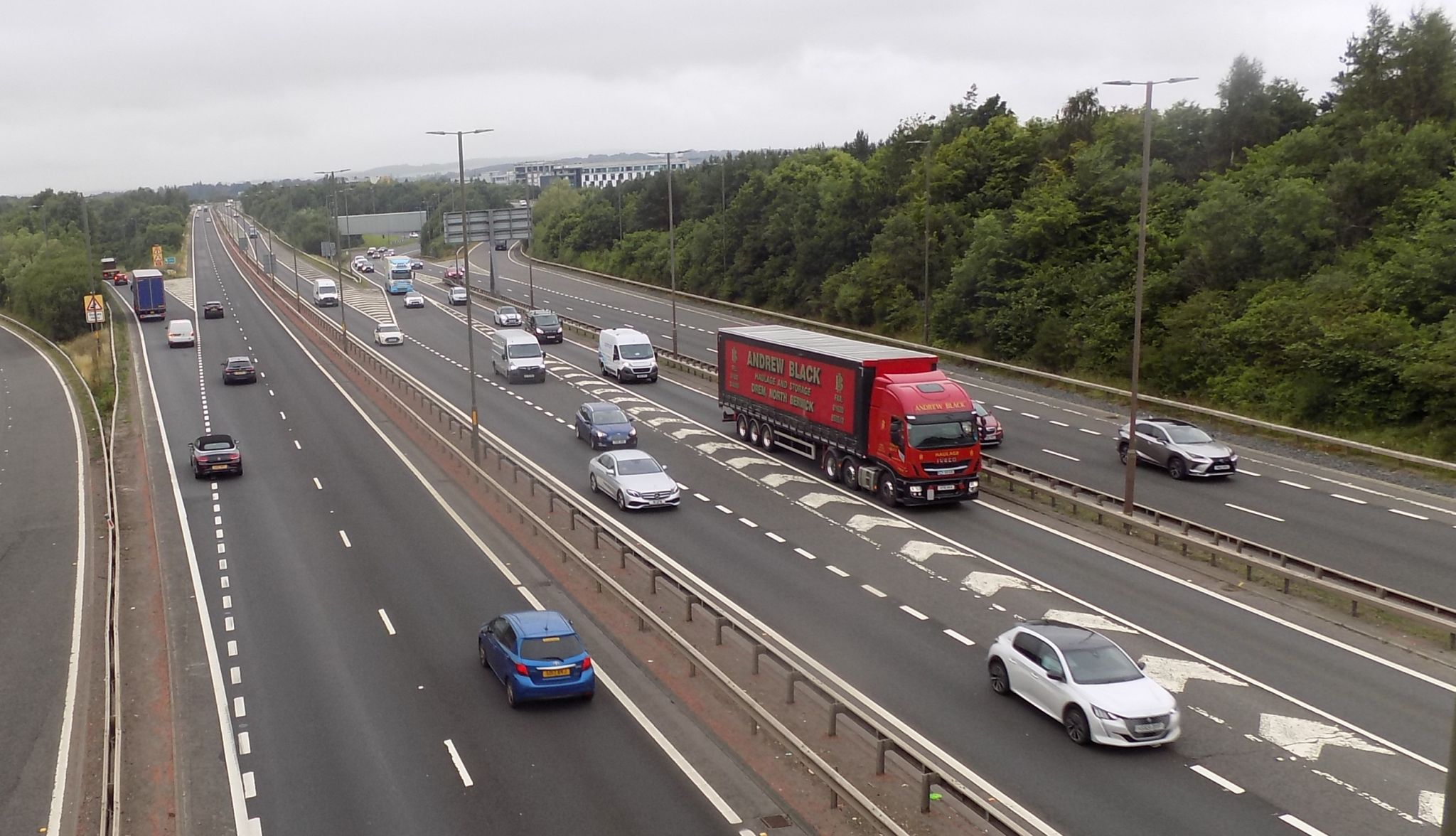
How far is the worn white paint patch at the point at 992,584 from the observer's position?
963 inches

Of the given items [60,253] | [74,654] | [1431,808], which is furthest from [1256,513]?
[60,253]

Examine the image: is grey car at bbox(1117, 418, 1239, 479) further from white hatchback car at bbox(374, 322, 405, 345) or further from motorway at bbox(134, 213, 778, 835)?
white hatchback car at bbox(374, 322, 405, 345)

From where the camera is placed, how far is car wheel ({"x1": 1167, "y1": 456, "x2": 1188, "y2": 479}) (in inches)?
1326

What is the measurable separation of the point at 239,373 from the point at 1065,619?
44.8 m

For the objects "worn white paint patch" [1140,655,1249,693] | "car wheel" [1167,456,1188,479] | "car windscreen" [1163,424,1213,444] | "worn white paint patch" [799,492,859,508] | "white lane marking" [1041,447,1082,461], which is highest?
"car windscreen" [1163,424,1213,444]

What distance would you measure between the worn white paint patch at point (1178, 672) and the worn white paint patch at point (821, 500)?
12.4 meters

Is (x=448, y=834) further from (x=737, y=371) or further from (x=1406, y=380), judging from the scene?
(x=1406, y=380)

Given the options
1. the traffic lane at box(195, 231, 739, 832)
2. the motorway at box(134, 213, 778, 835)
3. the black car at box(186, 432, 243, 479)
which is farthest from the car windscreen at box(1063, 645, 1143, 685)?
the black car at box(186, 432, 243, 479)

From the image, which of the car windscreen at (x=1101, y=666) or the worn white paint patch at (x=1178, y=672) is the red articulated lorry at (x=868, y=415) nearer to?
the worn white paint patch at (x=1178, y=672)

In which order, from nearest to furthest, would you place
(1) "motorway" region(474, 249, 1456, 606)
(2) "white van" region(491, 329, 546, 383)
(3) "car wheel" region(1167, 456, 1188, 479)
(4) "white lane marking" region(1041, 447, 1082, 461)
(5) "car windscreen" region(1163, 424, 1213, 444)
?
(1) "motorway" region(474, 249, 1456, 606) → (3) "car wheel" region(1167, 456, 1188, 479) → (5) "car windscreen" region(1163, 424, 1213, 444) → (4) "white lane marking" region(1041, 447, 1082, 461) → (2) "white van" region(491, 329, 546, 383)

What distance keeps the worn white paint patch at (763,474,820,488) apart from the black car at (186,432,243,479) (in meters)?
16.3

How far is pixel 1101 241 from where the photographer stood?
56.9 meters

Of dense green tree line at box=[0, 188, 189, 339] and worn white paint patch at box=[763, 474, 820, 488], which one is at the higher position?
dense green tree line at box=[0, 188, 189, 339]

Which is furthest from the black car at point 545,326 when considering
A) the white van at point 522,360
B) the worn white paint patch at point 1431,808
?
the worn white paint patch at point 1431,808
